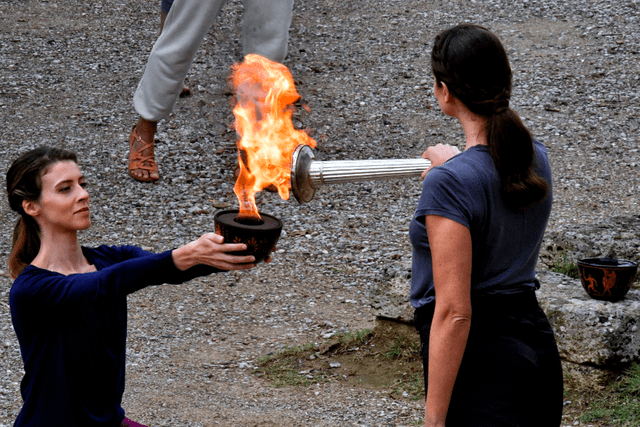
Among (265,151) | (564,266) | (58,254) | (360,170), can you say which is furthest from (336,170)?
(564,266)

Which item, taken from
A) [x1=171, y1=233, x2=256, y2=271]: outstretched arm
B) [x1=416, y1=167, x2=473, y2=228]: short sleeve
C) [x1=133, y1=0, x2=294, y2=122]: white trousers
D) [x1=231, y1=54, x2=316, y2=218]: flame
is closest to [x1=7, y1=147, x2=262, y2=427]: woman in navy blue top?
[x1=171, y1=233, x2=256, y2=271]: outstretched arm

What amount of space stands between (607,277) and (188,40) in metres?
4.07

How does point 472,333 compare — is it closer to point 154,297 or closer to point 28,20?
point 154,297

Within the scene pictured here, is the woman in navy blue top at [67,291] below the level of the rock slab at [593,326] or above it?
above

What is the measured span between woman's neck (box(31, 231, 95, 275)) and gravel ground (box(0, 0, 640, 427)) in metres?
1.85

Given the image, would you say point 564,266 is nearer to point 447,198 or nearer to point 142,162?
point 447,198

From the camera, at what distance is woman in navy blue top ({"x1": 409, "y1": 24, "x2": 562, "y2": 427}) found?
2025 millimetres

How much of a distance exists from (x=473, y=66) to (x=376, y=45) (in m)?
8.40

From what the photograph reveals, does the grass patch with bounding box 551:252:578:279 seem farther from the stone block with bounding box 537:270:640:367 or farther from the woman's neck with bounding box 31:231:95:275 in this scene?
the woman's neck with bounding box 31:231:95:275

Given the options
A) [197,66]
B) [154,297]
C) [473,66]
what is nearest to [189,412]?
[154,297]

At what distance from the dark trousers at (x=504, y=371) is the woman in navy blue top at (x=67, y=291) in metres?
0.74

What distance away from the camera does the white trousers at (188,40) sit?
616cm

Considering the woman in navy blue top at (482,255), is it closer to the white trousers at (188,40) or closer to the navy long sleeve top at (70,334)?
the navy long sleeve top at (70,334)

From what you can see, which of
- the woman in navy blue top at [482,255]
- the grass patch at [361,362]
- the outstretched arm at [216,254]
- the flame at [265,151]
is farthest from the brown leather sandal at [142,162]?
the woman in navy blue top at [482,255]
